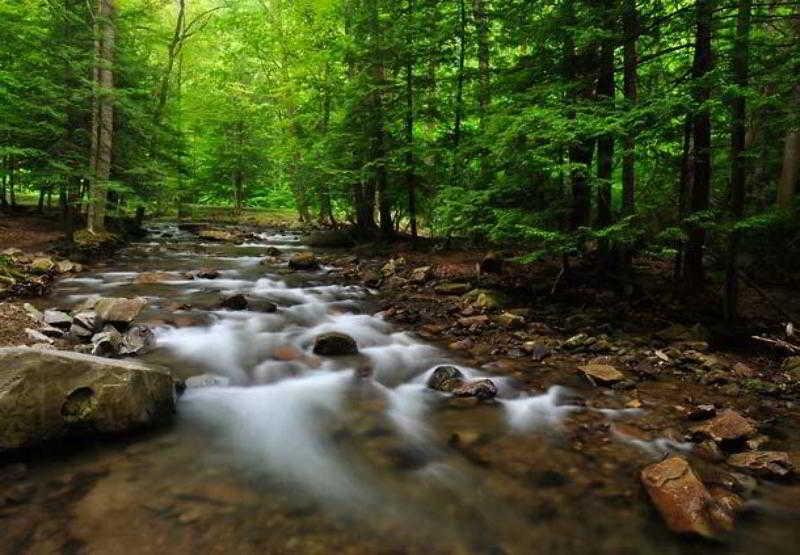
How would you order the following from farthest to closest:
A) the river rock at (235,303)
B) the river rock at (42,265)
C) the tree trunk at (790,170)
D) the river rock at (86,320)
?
the river rock at (42,265), the tree trunk at (790,170), the river rock at (235,303), the river rock at (86,320)

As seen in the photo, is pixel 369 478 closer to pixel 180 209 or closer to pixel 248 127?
pixel 180 209

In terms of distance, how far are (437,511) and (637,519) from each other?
1.45m

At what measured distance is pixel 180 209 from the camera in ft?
84.0

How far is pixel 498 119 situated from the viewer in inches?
306

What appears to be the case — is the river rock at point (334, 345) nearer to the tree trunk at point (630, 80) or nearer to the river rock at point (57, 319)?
the river rock at point (57, 319)

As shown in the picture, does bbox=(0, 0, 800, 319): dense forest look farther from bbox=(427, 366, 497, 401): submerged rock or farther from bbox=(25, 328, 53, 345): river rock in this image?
bbox=(25, 328, 53, 345): river rock

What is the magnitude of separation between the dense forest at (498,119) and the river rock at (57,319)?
5.37 meters

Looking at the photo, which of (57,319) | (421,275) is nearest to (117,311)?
(57,319)

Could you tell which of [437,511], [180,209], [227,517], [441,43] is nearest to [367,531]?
[437,511]

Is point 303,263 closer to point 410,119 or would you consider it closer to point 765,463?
point 410,119

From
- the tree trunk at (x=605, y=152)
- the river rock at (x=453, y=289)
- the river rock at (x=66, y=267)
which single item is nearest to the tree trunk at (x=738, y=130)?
the tree trunk at (x=605, y=152)

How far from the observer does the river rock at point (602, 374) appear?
5891 millimetres

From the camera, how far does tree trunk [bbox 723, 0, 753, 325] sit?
6.07 m

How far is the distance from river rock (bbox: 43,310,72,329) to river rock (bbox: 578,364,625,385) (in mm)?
7064
